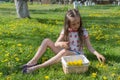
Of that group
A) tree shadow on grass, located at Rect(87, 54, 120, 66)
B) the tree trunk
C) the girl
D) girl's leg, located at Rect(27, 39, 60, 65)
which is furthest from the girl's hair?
the tree trunk

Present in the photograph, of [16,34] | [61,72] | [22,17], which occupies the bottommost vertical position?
[22,17]

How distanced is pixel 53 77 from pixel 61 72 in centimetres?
27

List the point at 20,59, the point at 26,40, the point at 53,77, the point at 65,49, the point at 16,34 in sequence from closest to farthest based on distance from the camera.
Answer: the point at 53,77, the point at 65,49, the point at 20,59, the point at 26,40, the point at 16,34

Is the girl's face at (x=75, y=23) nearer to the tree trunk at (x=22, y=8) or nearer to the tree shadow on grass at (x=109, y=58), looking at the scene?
the tree shadow on grass at (x=109, y=58)

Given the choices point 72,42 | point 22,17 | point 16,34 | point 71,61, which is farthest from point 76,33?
point 22,17

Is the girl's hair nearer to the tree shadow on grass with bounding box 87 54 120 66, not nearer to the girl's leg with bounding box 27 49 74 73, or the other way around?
the girl's leg with bounding box 27 49 74 73

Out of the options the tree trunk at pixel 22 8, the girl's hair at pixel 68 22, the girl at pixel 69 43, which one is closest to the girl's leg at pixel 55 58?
the girl at pixel 69 43

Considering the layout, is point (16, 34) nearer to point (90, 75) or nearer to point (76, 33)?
point (76, 33)

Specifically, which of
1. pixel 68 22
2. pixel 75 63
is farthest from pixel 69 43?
pixel 75 63

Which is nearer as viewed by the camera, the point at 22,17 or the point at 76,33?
the point at 76,33

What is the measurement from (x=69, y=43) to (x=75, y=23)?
42 centimetres

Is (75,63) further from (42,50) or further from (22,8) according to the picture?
(22,8)

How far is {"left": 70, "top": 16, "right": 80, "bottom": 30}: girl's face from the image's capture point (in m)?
5.62

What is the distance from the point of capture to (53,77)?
17.1 ft
